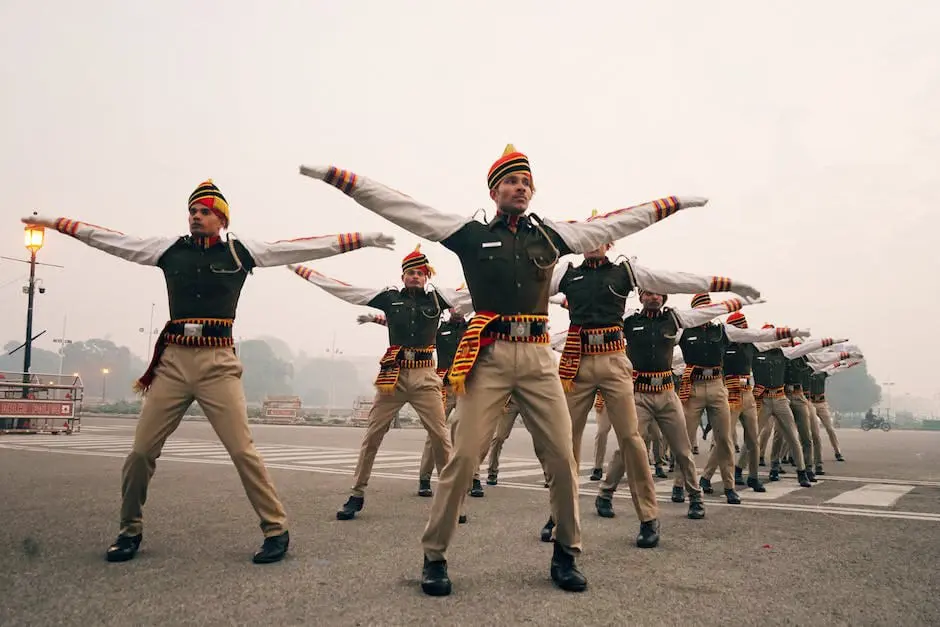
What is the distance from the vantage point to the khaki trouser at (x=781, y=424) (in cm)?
1092

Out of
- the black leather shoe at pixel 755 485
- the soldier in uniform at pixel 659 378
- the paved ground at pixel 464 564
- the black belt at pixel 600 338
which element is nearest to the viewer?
the paved ground at pixel 464 564

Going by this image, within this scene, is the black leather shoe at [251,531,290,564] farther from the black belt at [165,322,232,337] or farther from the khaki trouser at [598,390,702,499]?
the khaki trouser at [598,390,702,499]

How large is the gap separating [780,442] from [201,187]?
11.0 m

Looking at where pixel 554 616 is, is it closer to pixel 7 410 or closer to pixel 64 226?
pixel 64 226

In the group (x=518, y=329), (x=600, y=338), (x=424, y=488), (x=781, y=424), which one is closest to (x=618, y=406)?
(x=600, y=338)

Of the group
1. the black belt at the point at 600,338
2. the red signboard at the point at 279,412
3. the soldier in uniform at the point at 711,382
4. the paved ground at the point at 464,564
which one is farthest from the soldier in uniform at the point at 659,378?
the red signboard at the point at 279,412

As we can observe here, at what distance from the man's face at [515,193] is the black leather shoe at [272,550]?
2723 mm

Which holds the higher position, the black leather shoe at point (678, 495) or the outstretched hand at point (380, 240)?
the outstretched hand at point (380, 240)

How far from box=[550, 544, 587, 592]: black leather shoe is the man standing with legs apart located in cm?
330

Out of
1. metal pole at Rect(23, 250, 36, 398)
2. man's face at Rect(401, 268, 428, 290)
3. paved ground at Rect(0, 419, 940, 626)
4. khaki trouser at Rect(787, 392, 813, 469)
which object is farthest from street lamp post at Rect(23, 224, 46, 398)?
khaki trouser at Rect(787, 392, 813, 469)

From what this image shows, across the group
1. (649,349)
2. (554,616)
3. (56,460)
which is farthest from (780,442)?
(56,460)

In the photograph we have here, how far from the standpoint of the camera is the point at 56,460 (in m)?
12.2

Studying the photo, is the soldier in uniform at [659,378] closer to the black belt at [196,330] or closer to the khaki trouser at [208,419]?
the khaki trouser at [208,419]

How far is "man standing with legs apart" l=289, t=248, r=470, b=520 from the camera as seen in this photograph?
745cm
